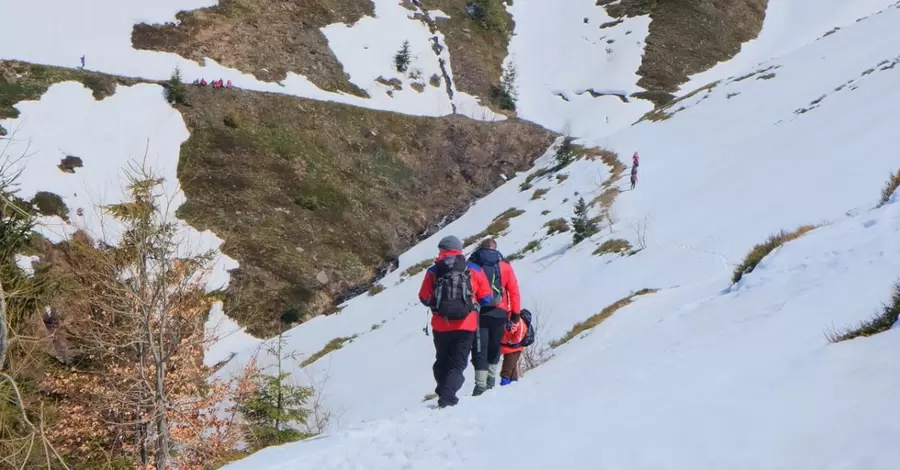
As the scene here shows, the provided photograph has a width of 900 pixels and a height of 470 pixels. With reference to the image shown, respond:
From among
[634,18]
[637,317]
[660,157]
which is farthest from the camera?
[634,18]

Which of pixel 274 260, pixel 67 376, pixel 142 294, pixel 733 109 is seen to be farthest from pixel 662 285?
pixel 274 260

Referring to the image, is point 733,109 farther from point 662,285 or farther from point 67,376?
point 67,376

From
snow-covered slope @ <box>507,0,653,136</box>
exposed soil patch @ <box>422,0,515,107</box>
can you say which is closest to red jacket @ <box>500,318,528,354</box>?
snow-covered slope @ <box>507,0,653,136</box>

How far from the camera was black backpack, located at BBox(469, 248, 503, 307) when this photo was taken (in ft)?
27.0

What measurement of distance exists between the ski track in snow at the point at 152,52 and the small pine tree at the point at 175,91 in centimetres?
176

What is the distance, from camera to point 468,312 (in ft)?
25.2

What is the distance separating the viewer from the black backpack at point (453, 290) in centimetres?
755

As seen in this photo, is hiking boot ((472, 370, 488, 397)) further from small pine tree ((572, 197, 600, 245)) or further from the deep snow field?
small pine tree ((572, 197, 600, 245))

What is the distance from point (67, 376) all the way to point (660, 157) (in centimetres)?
Answer: 2637

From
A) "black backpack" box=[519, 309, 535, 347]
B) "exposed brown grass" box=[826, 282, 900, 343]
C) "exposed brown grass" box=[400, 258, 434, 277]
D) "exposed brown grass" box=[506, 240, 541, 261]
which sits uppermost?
"exposed brown grass" box=[826, 282, 900, 343]

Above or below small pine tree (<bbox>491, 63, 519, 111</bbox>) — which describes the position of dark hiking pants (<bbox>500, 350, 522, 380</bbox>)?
below

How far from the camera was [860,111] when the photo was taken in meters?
21.5

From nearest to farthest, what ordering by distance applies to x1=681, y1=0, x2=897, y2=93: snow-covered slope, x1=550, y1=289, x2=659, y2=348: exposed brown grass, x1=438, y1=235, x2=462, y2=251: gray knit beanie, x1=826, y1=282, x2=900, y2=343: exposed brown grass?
x1=826, y1=282, x2=900, y2=343: exposed brown grass
x1=438, y1=235, x2=462, y2=251: gray knit beanie
x1=550, y1=289, x2=659, y2=348: exposed brown grass
x1=681, y1=0, x2=897, y2=93: snow-covered slope

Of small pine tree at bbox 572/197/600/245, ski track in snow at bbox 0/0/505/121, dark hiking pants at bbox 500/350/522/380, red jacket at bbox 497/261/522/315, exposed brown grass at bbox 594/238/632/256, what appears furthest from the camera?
ski track in snow at bbox 0/0/505/121
